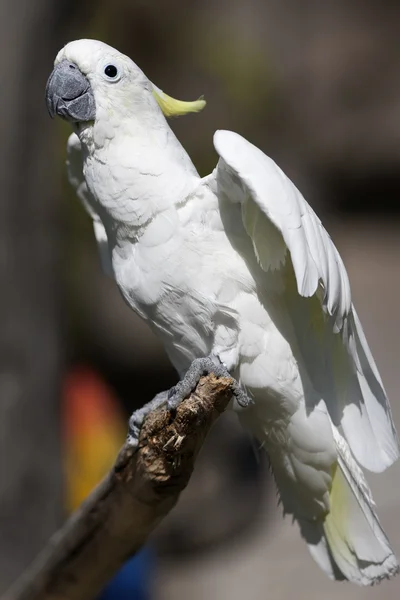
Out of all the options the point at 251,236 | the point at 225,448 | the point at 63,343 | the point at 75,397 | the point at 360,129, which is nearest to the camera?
the point at 251,236

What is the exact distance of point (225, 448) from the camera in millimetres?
4000

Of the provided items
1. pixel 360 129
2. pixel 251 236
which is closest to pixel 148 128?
pixel 251 236

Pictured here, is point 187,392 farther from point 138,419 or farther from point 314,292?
point 314,292

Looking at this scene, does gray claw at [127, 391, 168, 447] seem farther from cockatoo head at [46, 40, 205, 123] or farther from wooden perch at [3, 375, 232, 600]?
cockatoo head at [46, 40, 205, 123]

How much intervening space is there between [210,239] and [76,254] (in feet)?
10.1

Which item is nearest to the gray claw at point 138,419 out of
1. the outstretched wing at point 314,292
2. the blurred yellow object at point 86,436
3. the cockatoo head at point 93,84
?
the outstretched wing at point 314,292

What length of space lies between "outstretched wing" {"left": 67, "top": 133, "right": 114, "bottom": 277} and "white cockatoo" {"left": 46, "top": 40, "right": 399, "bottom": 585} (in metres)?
0.16

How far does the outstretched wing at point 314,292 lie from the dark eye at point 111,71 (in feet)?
0.83

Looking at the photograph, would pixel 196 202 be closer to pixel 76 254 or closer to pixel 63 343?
pixel 63 343

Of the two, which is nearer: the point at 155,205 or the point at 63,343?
the point at 155,205

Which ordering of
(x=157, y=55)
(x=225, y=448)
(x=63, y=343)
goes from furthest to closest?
(x=157, y=55) < (x=225, y=448) < (x=63, y=343)

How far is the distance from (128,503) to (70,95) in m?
0.79

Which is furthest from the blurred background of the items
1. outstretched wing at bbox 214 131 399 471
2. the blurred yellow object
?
outstretched wing at bbox 214 131 399 471

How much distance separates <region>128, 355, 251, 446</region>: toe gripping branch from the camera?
1.43m
